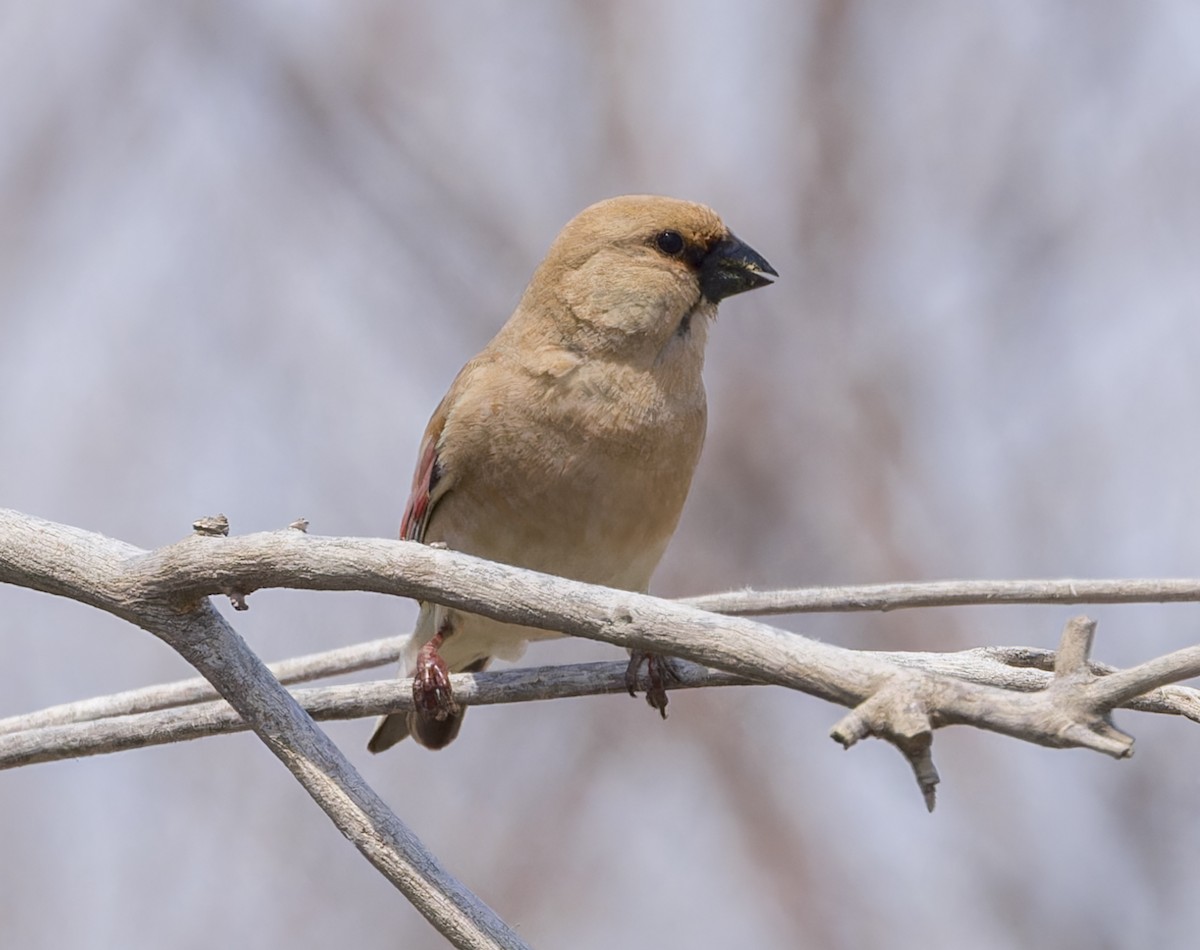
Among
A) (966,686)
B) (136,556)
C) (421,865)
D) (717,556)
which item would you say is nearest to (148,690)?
(136,556)

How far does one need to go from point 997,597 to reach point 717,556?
4.14 metres

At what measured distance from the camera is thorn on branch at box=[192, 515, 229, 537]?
2070 millimetres

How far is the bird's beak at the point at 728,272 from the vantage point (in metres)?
4.21

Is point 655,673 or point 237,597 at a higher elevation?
point 655,673

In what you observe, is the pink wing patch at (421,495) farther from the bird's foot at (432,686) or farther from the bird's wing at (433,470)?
the bird's foot at (432,686)

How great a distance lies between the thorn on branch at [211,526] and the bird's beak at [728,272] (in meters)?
2.36

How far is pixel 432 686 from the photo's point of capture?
12.2 ft

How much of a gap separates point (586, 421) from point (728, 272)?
665mm

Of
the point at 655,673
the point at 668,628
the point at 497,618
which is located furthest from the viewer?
the point at 655,673

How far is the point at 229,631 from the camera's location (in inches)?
83.5

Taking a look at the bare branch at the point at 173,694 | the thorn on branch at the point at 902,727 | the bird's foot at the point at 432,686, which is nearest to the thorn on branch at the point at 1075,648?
the thorn on branch at the point at 902,727

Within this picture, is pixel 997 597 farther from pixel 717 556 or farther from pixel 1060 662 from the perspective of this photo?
pixel 717 556

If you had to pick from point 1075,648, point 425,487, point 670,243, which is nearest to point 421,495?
point 425,487

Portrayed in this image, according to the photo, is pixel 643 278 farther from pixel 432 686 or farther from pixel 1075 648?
pixel 1075 648
